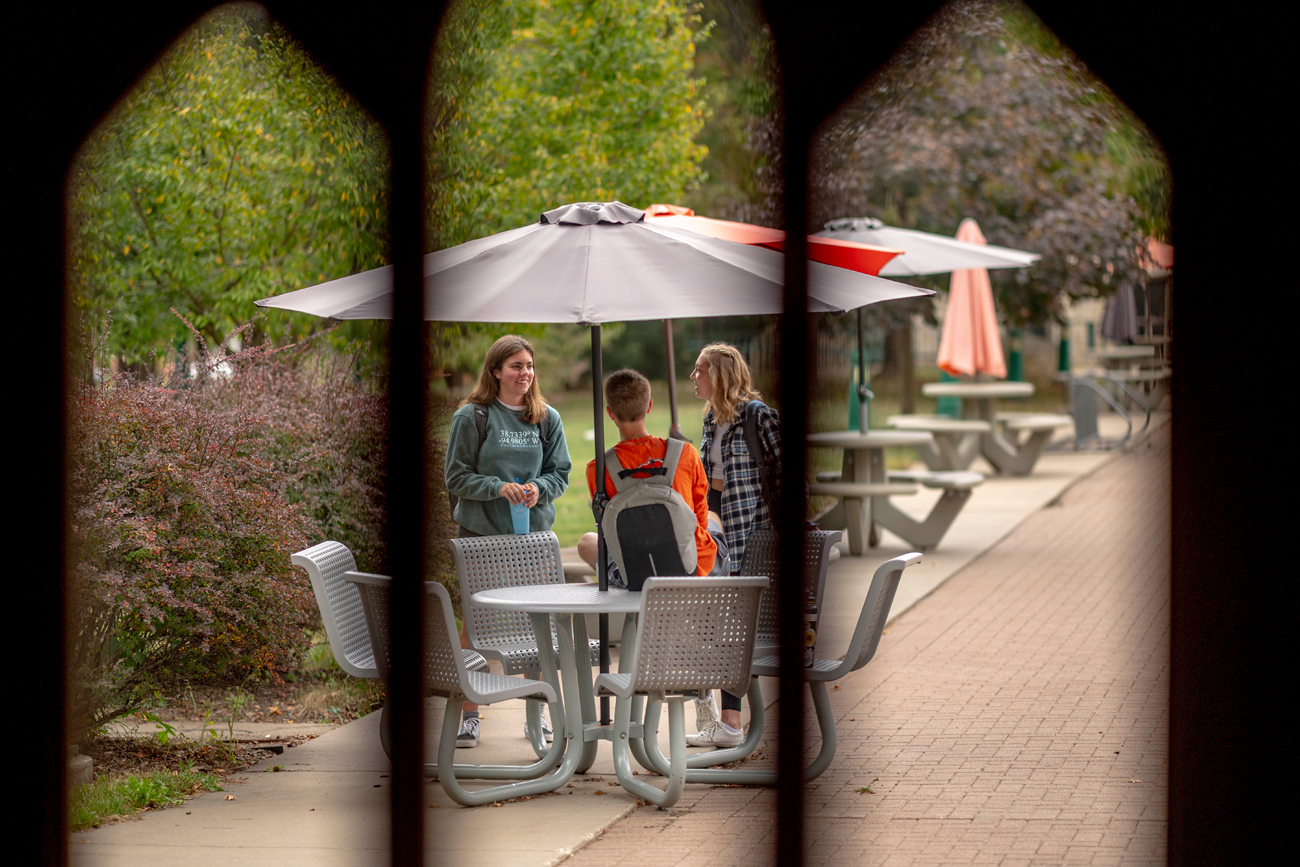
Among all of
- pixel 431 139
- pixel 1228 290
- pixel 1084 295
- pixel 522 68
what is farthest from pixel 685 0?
pixel 1084 295

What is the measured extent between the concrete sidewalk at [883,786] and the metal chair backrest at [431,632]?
45cm

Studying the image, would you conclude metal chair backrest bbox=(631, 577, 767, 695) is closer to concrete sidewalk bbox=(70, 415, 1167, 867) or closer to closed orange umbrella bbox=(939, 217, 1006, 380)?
concrete sidewalk bbox=(70, 415, 1167, 867)

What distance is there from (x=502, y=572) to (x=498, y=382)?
2.50ft

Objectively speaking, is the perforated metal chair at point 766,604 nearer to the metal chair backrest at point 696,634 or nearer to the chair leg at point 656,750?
the chair leg at point 656,750

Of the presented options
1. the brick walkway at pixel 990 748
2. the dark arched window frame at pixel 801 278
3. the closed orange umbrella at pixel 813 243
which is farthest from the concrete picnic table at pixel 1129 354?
the dark arched window frame at pixel 801 278

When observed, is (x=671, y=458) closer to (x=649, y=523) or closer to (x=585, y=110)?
(x=649, y=523)

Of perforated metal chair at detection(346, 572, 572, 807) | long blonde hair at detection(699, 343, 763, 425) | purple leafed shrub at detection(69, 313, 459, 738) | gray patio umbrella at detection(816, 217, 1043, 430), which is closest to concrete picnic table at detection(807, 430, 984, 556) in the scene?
gray patio umbrella at detection(816, 217, 1043, 430)

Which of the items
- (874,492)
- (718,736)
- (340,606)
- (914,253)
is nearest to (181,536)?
(340,606)

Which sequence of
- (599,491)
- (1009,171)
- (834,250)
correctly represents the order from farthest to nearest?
(1009,171) < (834,250) < (599,491)

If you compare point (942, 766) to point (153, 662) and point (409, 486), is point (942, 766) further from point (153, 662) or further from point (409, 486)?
point (153, 662)

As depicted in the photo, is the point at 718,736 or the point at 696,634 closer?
the point at 696,634

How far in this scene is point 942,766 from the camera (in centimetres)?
512

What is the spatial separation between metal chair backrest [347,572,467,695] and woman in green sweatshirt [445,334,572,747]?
96 cm

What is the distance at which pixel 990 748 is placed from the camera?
5.36 metres
